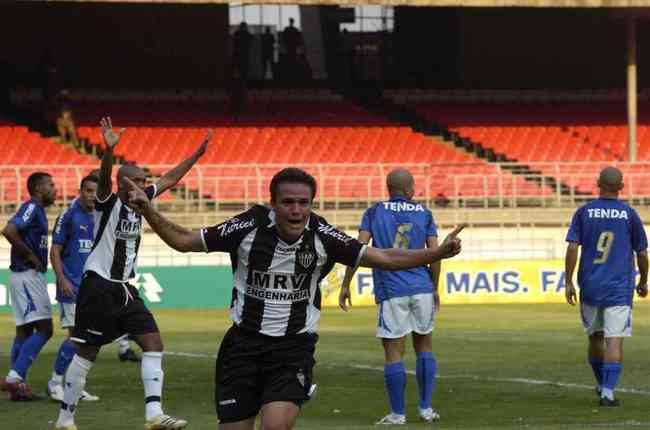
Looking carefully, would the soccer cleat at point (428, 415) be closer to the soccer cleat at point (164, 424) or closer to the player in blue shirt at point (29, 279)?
the soccer cleat at point (164, 424)

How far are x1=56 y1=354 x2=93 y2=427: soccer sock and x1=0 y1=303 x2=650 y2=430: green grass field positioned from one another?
525 millimetres

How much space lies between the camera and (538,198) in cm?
3162

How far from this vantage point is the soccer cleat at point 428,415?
11336mm

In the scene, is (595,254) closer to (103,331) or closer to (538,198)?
(103,331)

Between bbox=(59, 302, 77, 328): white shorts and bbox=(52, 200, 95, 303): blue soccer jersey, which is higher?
bbox=(52, 200, 95, 303): blue soccer jersey

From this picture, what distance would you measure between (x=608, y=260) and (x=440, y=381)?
257 centimetres

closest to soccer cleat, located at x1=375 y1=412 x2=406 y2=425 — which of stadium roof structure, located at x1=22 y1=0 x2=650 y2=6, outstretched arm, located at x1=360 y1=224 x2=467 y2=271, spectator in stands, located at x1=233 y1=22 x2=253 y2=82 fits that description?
outstretched arm, located at x1=360 y1=224 x2=467 y2=271

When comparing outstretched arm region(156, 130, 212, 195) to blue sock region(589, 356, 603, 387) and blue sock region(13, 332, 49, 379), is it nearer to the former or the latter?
blue sock region(13, 332, 49, 379)

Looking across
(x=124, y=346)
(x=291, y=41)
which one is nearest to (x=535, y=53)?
(x=291, y=41)

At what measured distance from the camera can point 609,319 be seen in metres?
12.3

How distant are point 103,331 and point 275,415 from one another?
3.87m

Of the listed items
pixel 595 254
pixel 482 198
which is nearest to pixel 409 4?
pixel 482 198

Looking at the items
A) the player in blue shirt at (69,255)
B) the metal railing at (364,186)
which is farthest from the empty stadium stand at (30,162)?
the player in blue shirt at (69,255)

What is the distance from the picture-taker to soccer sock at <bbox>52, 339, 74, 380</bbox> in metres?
12.7
